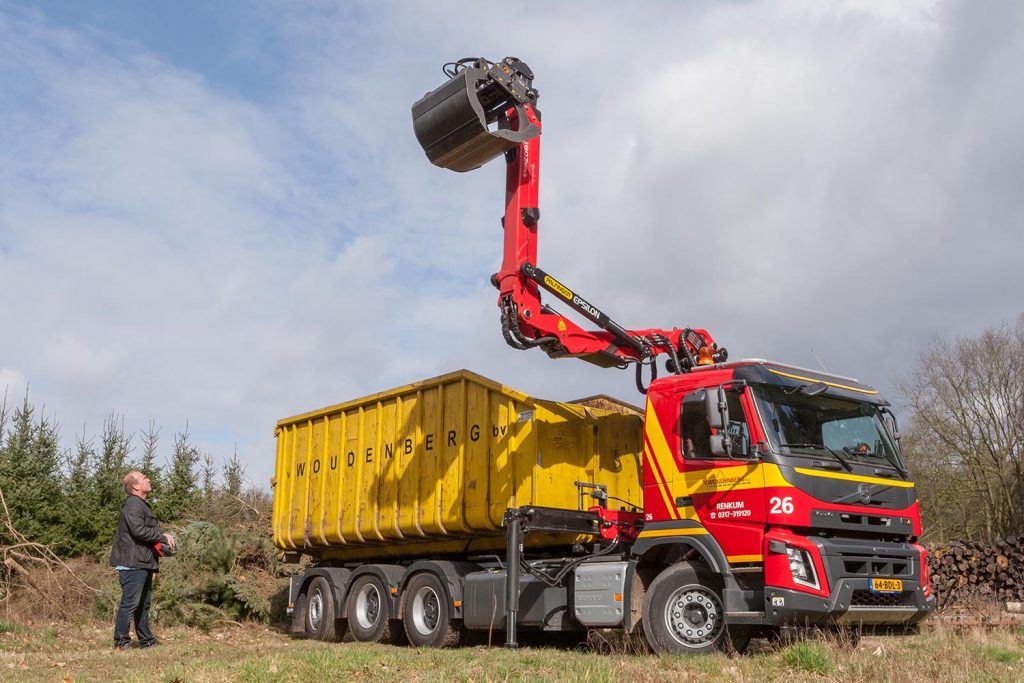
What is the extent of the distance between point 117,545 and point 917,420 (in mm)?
21129

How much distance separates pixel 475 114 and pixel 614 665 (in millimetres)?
5782

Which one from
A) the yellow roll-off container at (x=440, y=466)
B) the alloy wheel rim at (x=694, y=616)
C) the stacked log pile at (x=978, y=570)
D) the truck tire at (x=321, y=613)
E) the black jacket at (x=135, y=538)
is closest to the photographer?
the alloy wheel rim at (x=694, y=616)

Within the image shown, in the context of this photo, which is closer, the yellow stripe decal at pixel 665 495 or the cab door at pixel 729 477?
the cab door at pixel 729 477

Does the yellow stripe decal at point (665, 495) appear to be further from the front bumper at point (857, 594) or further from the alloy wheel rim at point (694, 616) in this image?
the front bumper at point (857, 594)

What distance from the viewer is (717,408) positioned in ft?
27.1

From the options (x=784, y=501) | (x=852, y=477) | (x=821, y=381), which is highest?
(x=821, y=381)

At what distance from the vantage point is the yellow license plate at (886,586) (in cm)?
815

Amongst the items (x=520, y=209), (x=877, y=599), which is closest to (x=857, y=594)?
(x=877, y=599)

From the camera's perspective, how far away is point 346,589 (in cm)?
1275

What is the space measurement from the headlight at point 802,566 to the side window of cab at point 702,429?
0.92 m

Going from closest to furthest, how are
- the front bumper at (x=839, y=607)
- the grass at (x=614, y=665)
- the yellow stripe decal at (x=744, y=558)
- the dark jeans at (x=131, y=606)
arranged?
1. the grass at (x=614, y=665)
2. the front bumper at (x=839, y=607)
3. the yellow stripe decal at (x=744, y=558)
4. the dark jeans at (x=131, y=606)

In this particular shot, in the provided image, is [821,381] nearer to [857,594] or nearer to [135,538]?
[857,594]

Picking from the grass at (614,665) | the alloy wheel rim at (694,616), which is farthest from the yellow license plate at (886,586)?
the alloy wheel rim at (694,616)

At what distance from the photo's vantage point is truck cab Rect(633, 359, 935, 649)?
7980 millimetres
